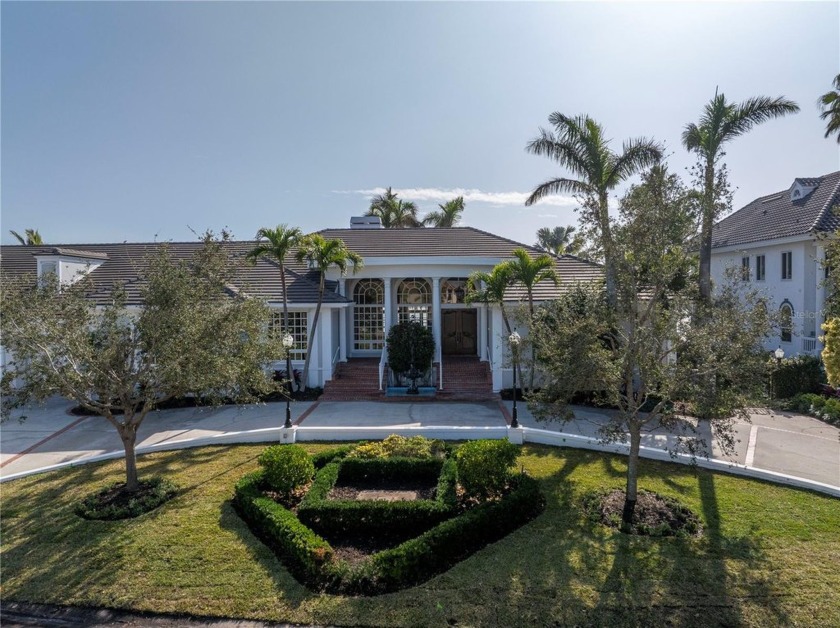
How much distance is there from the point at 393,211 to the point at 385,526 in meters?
33.6

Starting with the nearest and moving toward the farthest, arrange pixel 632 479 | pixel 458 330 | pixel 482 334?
pixel 632 479 → pixel 482 334 → pixel 458 330

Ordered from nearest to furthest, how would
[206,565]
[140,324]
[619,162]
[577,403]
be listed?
[206,565], [140,324], [619,162], [577,403]

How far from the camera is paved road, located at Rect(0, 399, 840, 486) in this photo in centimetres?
1172

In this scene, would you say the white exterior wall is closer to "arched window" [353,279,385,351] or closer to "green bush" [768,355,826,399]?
"green bush" [768,355,826,399]

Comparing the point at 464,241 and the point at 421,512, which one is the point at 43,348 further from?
the point at 464,241

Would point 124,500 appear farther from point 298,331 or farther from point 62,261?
point 62,261

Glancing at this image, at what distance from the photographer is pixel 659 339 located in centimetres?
829

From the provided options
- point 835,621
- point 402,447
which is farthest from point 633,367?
point 402,447

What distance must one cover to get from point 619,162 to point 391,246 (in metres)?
10.6

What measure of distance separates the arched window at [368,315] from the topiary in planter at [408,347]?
3.85 metres

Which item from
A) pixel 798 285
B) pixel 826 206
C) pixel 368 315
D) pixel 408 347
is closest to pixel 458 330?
pixel 368 315

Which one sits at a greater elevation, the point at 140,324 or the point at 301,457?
the point at 140,324

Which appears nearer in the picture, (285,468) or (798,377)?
(285,468)

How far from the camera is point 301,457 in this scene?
938 cm
